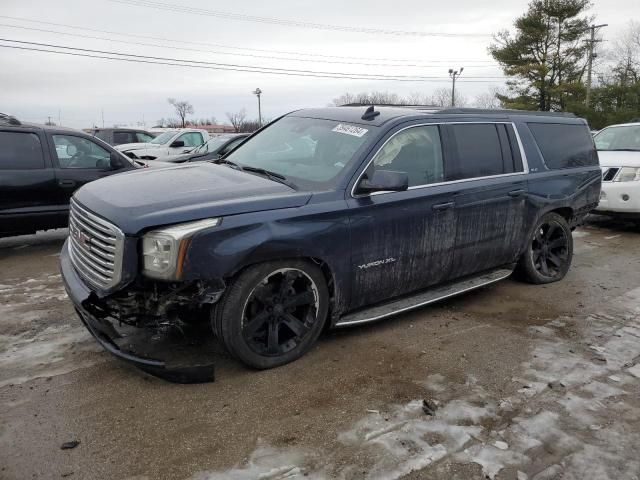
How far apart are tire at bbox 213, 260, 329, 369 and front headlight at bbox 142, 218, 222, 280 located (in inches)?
15.7

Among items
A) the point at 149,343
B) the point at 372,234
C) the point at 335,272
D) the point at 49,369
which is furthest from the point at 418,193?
the point at 49,369

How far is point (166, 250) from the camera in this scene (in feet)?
10.2

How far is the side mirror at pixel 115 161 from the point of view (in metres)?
7.59

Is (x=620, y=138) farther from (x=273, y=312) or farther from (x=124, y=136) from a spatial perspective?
(x=124, y=136)

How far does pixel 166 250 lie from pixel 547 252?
14.0ft

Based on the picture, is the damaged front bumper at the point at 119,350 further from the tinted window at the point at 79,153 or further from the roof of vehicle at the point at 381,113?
the tinted window at the point at 79,153

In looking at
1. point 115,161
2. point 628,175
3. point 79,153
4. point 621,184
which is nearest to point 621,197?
point 621,184

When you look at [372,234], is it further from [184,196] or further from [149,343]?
[149,343]

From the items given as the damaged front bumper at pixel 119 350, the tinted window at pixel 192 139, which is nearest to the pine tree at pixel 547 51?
the tinted window at pixel 192 139

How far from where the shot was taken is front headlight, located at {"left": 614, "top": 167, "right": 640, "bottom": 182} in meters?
8.30

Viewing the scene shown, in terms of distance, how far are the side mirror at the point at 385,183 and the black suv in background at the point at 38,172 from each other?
4.77 metres

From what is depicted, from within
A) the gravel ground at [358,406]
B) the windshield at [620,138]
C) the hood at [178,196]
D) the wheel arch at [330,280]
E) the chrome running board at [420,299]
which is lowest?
the gravel ground at [358,406]

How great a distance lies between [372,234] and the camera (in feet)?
12.9

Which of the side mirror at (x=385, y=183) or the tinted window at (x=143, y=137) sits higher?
the tinted window at (x=143, y=137)
